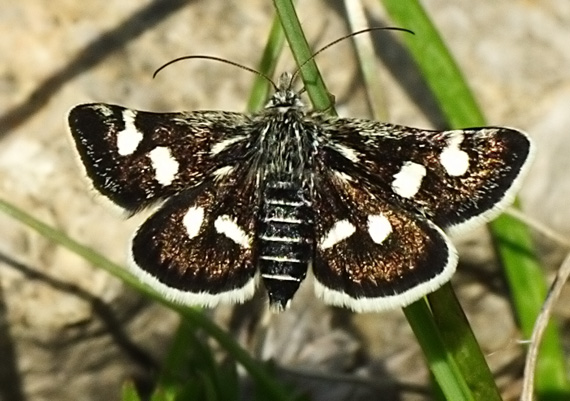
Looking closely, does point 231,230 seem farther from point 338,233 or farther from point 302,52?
point 302,52

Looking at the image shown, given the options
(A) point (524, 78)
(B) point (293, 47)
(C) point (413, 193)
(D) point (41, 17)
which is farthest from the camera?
(A) point (524, 78)

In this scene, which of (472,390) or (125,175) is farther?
(125,175)

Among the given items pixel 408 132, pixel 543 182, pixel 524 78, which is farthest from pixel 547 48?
pixel 408 132

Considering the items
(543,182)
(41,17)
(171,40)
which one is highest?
(41,17)

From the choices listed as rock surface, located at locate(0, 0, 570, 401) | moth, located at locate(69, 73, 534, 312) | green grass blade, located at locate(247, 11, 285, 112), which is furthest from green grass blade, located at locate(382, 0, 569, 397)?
moth, located at locate(69, 73, 534, 312)

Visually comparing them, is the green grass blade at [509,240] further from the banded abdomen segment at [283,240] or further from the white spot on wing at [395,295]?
the white spot on wing at [395,295]

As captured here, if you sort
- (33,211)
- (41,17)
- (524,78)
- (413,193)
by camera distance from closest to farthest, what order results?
(413,193), (33,211), (41,17), (524,78)

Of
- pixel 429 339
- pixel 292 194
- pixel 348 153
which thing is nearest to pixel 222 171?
pixel 292 194

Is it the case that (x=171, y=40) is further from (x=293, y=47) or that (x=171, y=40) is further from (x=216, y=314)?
(x=293, y=47)

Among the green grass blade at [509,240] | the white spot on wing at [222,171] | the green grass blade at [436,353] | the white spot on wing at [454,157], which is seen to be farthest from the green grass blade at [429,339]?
the green grass blade at [509,240]
